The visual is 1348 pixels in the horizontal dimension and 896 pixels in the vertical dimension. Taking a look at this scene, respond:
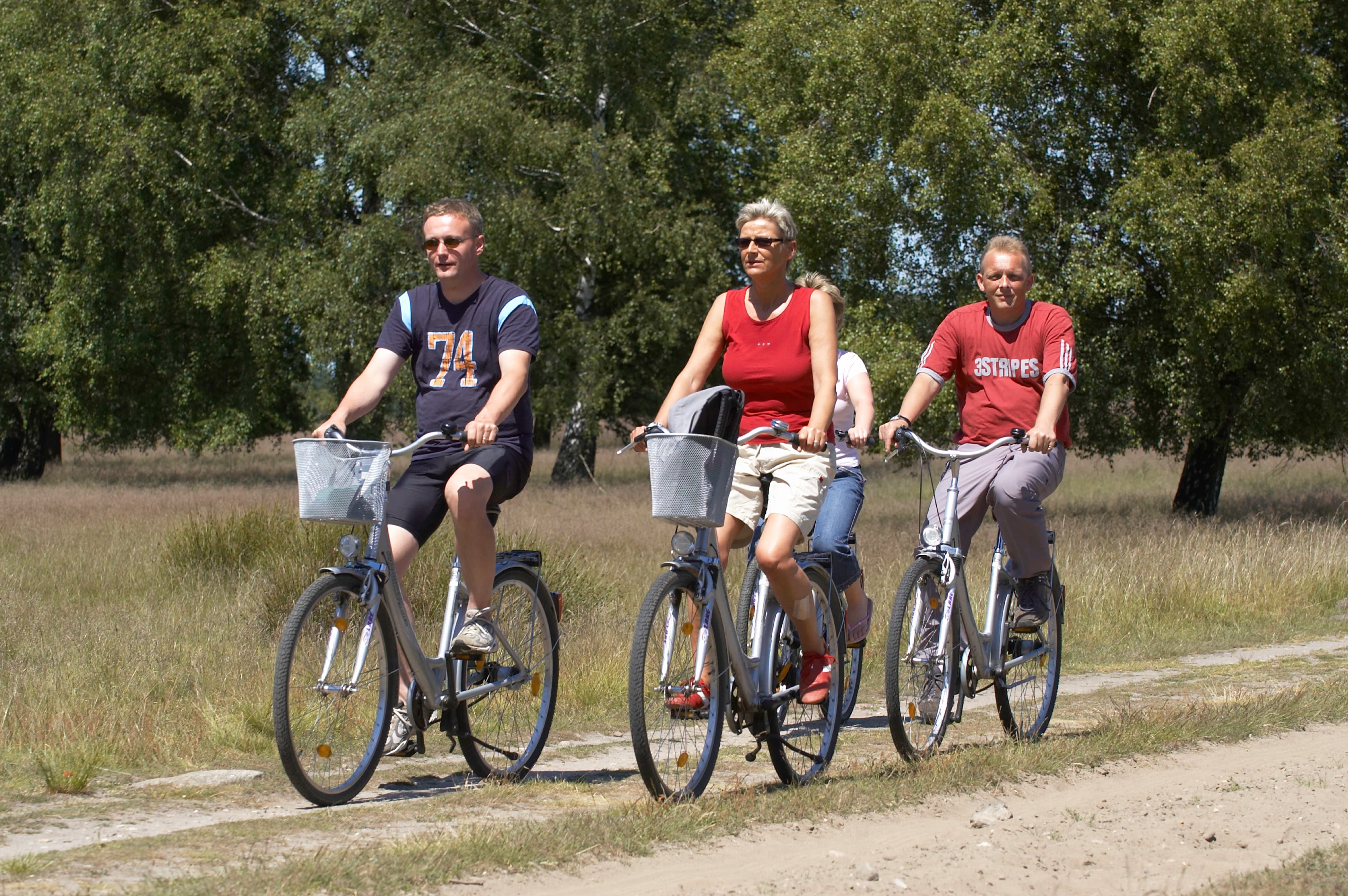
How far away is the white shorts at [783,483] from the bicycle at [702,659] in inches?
4.8

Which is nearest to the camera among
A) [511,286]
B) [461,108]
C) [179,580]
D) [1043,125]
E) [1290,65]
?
[511,286]

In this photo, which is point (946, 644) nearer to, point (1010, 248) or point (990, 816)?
point (990, 816)

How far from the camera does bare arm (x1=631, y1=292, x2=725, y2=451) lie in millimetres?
5504

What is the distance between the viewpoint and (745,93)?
21.2 meters

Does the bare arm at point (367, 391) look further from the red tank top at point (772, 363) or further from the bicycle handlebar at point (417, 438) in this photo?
→ the red tank top at point (772, 363)

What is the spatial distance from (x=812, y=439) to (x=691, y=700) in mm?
1019

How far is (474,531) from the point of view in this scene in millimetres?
5371

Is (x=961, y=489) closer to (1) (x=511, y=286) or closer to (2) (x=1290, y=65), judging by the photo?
(1) (x=511, y=286)

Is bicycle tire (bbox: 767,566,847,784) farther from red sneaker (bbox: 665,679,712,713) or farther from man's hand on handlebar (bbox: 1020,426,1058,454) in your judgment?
man's hand on handlebar (bbox: 1020,426,1058,454)

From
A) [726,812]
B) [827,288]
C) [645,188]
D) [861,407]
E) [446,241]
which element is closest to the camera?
[726,812]

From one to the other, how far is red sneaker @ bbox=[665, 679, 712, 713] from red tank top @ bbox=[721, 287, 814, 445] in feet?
3.36

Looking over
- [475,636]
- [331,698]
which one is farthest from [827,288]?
[331,698]

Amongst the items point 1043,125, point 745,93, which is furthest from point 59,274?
point 1043,125

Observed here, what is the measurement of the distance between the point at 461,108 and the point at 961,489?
62.9 ft
